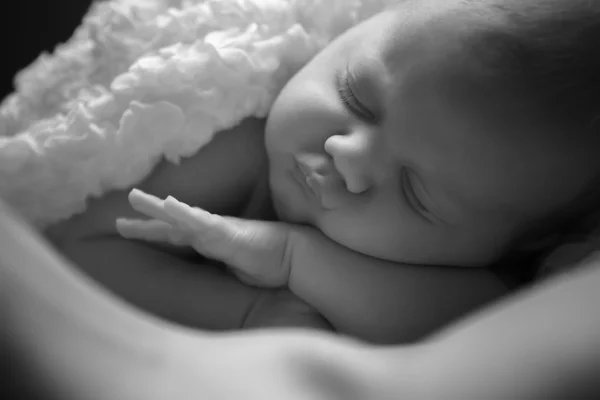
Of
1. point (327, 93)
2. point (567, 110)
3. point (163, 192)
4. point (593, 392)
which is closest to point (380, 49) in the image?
point (327, 93)

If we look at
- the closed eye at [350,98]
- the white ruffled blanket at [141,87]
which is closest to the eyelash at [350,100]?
the closed eye at [350,98]

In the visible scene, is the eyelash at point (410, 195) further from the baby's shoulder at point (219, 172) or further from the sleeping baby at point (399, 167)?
the baby's shoulder at point (219, 172)

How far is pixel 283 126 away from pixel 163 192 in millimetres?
170

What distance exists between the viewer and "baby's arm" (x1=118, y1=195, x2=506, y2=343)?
0.63 m

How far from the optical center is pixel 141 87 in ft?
2.13

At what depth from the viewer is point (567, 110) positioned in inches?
21.3

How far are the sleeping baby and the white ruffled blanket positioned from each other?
0.04 m

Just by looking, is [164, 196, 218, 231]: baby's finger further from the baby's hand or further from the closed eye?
the closed eye

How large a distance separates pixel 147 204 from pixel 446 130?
33 centimetres

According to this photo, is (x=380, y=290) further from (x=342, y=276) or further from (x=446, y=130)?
(x=446, y=130)

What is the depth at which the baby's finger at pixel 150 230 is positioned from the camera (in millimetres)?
643

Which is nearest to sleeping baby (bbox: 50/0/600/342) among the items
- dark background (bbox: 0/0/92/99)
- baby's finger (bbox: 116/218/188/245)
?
baby's finger (bbox: 116/218/188/245)

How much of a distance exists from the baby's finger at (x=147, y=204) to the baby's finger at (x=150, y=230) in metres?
0.03

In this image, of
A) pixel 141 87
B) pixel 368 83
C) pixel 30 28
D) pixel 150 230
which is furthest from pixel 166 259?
pixel 30 28
